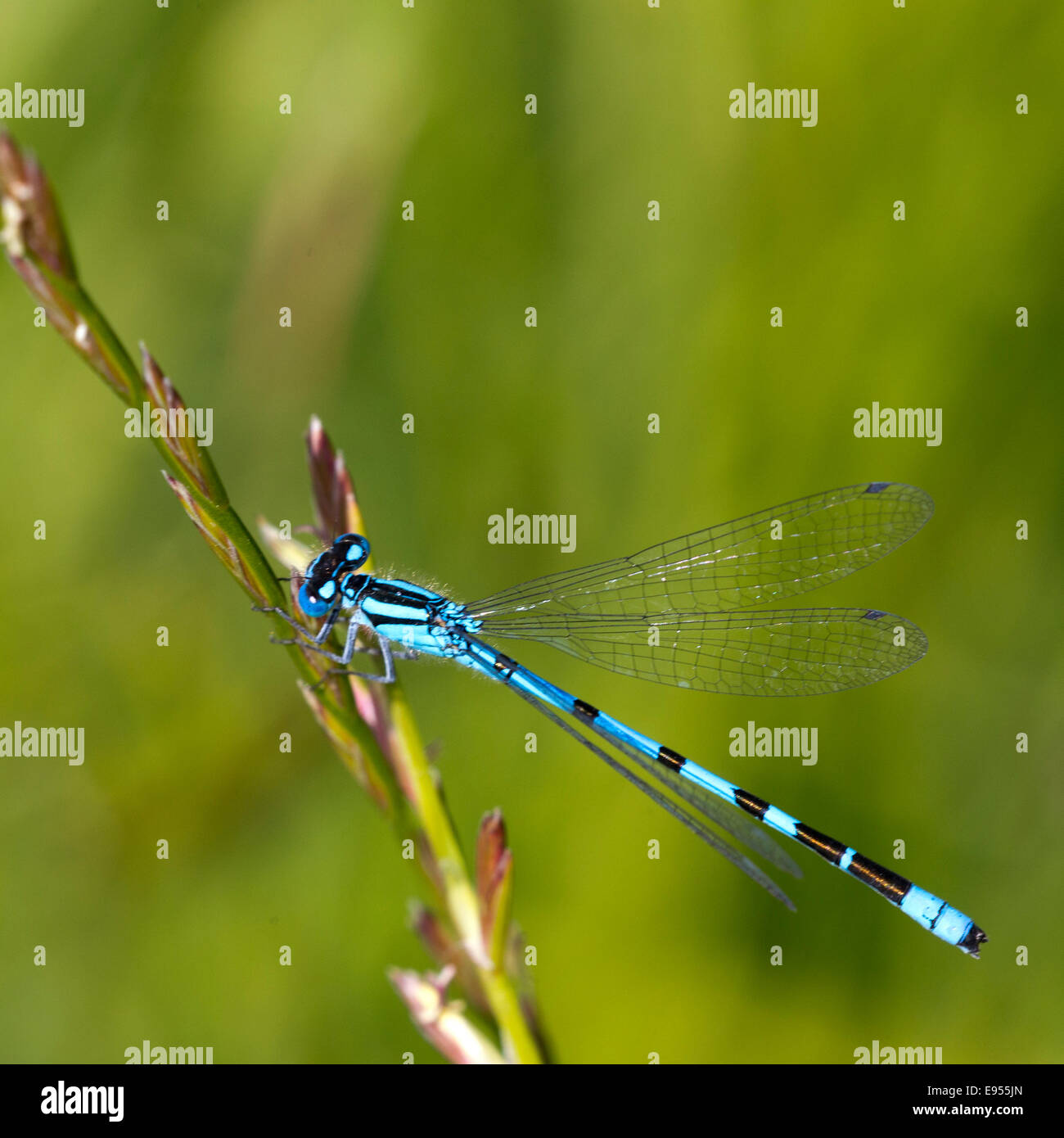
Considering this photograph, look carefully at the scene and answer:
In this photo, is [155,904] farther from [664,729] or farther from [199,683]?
[664,729]

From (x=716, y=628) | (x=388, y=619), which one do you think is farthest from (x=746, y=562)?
(x=388, y=619)

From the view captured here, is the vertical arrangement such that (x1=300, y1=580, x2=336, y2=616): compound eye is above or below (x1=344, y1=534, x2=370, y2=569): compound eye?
below

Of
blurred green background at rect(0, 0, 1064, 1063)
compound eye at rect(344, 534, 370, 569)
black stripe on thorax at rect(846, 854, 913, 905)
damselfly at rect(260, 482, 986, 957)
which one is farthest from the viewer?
blurred green background at rect(0, 0, 1064, 1063)

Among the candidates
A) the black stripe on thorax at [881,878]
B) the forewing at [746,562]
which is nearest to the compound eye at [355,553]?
the forewing at [746,562]

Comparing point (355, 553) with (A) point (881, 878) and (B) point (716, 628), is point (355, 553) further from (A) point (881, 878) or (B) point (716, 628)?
(A) point (881, 878)

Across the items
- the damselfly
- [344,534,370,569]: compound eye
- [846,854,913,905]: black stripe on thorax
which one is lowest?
[846,854,913,905]: black stripe on thorax

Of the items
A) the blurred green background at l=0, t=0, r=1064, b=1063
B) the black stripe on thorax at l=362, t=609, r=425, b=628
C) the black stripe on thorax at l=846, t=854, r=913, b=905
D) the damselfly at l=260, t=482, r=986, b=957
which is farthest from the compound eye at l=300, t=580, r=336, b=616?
the black stripe on thorax at l=846, t=854, r=913, b=905

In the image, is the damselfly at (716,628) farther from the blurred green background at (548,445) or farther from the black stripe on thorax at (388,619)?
the blurred green background at (548,445)

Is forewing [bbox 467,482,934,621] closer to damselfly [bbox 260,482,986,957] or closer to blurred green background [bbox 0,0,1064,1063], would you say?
damselfly [bbox 260,482,986,957]
